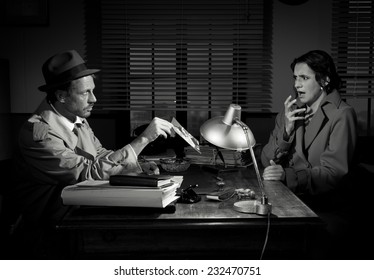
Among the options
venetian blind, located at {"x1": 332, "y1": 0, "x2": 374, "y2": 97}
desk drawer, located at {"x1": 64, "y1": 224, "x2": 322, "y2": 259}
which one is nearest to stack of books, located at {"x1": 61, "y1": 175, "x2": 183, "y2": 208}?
desk drawer, located at {"x1": 64, "y1": 224, "x2": 322, "y2": 259}

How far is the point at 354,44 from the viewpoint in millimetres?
3703

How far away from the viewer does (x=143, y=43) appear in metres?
3.76

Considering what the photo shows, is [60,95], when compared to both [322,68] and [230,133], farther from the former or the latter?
[322,68]

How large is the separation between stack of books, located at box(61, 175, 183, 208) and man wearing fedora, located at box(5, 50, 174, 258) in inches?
19.0

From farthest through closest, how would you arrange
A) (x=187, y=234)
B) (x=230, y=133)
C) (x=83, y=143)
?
(x=83, y=143) → (x=230, y=133) → (x=187, y=234)

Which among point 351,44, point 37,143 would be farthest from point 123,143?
point 351,44

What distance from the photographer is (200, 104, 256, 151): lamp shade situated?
1800mm

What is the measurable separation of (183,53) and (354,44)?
1338mm

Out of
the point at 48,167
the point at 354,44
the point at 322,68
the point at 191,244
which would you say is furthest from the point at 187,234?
the point at 354,44

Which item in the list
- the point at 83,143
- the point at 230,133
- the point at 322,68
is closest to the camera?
the point at 230,133

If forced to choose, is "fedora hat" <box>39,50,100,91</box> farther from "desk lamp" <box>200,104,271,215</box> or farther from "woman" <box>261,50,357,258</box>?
"woman" <box>261,50,357,258</box>

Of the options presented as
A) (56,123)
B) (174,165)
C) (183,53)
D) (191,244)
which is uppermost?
(183,53)

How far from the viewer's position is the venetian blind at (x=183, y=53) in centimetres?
371
